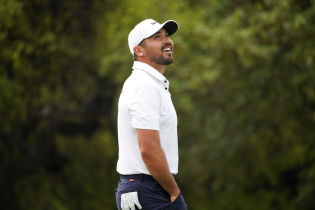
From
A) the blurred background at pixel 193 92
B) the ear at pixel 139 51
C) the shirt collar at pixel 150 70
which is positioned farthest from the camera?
the blurred background at pixel 193 92

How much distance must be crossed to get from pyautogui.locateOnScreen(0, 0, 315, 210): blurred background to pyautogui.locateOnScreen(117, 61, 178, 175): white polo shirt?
5841mm

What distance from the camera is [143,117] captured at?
111 inches

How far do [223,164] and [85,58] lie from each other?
3714 mm

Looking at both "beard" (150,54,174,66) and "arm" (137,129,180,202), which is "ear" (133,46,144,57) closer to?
"beard" (150,54,174,66)

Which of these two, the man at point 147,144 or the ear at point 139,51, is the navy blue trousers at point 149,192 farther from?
the ear at point 139,51

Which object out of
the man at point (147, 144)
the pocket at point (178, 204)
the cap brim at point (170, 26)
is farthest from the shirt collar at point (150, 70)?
the pocket at point (178, 204)

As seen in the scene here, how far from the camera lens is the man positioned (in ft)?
9.25

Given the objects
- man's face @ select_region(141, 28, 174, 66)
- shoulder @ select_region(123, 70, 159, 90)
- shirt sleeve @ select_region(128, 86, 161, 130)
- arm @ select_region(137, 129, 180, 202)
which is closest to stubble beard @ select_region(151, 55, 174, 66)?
man's face @ select_region(141, 28, 174, 66)

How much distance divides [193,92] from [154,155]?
29.7 ft

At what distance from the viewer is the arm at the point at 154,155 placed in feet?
9.21

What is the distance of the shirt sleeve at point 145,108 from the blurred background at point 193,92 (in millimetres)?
5949

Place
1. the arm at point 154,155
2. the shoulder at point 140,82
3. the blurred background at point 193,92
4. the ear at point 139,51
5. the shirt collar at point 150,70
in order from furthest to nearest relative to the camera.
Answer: the blurred background at point 193,92 → the ear at point 139,51 → the shirt collar at point 150,70 → the shoulder at point 140,82 → the arm at point 154,155

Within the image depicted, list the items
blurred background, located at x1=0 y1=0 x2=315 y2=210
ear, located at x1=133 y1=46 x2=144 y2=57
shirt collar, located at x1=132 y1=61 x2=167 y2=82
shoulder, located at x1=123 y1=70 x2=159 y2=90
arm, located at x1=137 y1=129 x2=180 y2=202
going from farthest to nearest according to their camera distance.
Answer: blurred background, located at x1=0 y1=0 x2=315 y2=210 → ear, located at x1=133 y1=46 x2=144 y2=57 → shirt collar, located at x1=132 y1=61 x2=167 y2=82 → shoulder, located at x1=123 y1=70 x2=159 y2=90 → arm, located at x1=137 y1=129 x2=180 y2=202

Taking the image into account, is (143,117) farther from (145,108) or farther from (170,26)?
(170,26)
